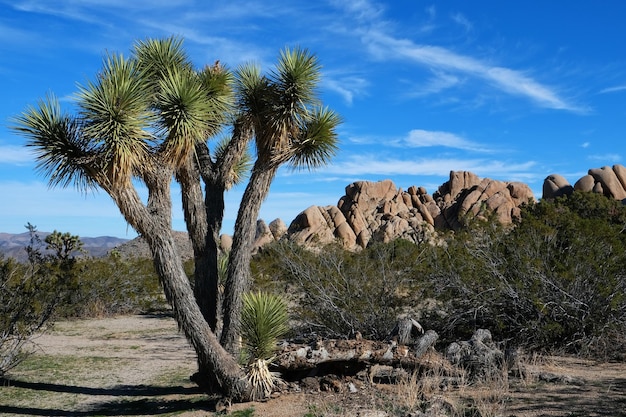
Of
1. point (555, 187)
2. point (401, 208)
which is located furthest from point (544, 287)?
point (401, 208)

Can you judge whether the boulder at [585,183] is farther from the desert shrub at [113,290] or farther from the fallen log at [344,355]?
the fallen log at [344,355]

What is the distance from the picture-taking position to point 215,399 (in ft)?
29.3

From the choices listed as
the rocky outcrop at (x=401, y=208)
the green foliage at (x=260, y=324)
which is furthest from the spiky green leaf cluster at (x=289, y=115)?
the rocky outcrop at (x=401, y=208)

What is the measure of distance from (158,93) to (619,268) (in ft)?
28.8

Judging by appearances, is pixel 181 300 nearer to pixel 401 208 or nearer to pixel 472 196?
pixel 401 208

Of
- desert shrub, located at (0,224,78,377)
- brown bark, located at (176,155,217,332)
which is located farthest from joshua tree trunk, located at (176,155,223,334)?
desert shrub, located at (0,224,78,377)

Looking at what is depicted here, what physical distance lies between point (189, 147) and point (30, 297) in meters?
5.11

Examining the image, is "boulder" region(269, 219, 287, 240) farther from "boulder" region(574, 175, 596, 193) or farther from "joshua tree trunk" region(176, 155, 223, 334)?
"joshua tree trunk" region(176, 155, 223, 334)

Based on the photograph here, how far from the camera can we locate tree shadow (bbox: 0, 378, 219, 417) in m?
8.97

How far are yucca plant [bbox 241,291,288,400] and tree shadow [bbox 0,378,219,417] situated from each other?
0.69 m

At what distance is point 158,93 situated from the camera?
9.35 meters

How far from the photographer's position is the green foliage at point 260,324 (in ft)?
28.6

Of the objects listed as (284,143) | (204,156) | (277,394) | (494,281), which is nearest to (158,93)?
(204,156)

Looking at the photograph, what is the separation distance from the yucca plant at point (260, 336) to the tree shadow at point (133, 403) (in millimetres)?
693
